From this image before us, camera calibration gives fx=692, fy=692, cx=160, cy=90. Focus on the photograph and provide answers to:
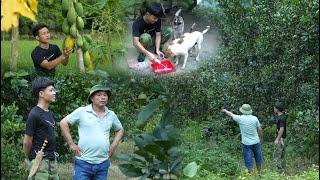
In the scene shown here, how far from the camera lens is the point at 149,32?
1.55 m

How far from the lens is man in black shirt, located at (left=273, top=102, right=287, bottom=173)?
6742 mm

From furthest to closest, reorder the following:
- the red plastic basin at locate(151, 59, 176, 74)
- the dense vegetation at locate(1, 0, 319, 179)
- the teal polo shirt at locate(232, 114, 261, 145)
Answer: the teal polo shirt at locate(232, 114, 261, 145), the dense vegetation at locate(1, 0, 319, 179), the red plastic basin at locate(151, 59, 176, 74)

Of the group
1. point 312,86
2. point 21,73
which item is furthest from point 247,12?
point 21,73

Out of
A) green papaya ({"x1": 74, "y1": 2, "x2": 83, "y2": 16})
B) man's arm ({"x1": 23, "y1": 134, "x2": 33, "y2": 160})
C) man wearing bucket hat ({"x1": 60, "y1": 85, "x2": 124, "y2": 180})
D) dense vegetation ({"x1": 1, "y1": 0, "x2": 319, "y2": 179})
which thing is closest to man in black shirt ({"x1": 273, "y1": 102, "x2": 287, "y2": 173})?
dense vegetation ({"x1": 1, "y1": 0, "x2": 319, "y2": 179})

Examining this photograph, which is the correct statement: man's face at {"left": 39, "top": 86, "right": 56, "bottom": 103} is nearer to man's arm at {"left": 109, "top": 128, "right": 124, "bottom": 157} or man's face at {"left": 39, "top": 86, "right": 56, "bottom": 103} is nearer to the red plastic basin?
man's arm at {"left": 109, "top": 128, "right": 124, "bottom": 157}

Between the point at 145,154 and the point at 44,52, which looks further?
the point at 44,52

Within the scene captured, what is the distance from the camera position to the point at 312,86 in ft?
20.7

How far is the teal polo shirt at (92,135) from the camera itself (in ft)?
12.7

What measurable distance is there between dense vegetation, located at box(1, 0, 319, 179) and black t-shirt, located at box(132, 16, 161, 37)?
8.67ft

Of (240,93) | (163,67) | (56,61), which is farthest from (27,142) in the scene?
(240,93)

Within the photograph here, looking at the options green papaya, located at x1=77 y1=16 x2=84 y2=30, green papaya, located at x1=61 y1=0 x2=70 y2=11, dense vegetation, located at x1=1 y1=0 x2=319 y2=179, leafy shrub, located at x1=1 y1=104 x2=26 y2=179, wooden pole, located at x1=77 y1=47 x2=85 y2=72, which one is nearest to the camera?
leafy shrub, located at x1=1 y1=104 x2=26 y2=179

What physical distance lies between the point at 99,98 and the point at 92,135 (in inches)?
8.5

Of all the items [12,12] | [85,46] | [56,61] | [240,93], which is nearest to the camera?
[12,12]

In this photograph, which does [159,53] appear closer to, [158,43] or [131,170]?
[158,43]
